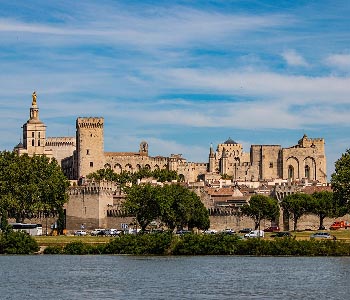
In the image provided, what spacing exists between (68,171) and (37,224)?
67.5m

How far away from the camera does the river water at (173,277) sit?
60.9 m

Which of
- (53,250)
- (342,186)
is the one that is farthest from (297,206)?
(53,250)

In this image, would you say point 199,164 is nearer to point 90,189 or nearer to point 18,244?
point 90,189

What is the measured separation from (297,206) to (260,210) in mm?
4054

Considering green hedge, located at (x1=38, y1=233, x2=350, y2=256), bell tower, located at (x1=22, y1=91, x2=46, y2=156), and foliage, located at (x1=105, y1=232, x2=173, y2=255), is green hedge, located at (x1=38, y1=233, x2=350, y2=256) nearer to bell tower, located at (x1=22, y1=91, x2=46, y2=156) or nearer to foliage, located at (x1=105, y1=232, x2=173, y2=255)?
foliage, located at (x1=105, y1=232, x2=173, y2=255)

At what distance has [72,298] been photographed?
5906cm

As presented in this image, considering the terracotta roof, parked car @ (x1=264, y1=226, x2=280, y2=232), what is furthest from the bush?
the terracotta roof

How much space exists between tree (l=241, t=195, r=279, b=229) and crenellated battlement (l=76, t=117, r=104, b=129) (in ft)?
188

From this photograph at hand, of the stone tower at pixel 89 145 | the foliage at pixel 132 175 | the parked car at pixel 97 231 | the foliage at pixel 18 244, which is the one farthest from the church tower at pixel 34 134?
the foliage at pixel 18 244

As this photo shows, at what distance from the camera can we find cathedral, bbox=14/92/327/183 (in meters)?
173

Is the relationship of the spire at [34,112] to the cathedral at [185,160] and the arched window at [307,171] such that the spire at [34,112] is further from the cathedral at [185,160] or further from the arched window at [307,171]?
the arched window at [307,171]

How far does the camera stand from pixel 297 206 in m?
121

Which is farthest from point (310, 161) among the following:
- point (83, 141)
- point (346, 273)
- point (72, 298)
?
point (72, 298)

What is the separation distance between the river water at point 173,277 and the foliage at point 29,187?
101 feet
